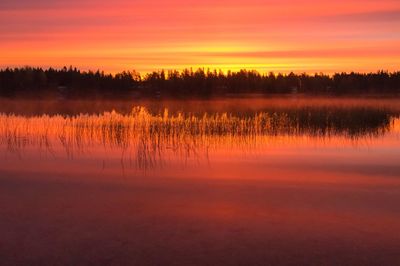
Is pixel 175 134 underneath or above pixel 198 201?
above

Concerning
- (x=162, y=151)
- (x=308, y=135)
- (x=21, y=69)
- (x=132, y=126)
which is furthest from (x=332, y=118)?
(x=21, y=69)

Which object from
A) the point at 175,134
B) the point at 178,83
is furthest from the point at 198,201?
the point at 178,83

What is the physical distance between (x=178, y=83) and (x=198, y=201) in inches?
2640

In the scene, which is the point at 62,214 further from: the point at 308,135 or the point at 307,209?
the point at 308,135

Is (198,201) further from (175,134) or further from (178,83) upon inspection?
(178,83)

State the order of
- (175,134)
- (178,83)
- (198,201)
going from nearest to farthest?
(198,201) → (175,134) → (178,83)

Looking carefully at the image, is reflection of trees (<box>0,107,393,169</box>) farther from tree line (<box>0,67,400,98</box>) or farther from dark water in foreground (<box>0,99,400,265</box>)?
tree line (<box>0,67,400,98</box>)

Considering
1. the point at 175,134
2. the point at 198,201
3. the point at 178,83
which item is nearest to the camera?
the point at 198,201

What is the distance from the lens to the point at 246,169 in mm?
9953

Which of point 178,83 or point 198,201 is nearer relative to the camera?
point 198,201

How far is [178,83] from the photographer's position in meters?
73.8

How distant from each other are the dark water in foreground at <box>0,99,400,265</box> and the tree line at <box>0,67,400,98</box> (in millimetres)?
53490

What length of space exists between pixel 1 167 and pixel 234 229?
586 cm

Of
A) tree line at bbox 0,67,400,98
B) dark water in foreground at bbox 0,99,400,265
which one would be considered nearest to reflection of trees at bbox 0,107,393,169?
dark water in foreground at bbox 0,99,400,265
